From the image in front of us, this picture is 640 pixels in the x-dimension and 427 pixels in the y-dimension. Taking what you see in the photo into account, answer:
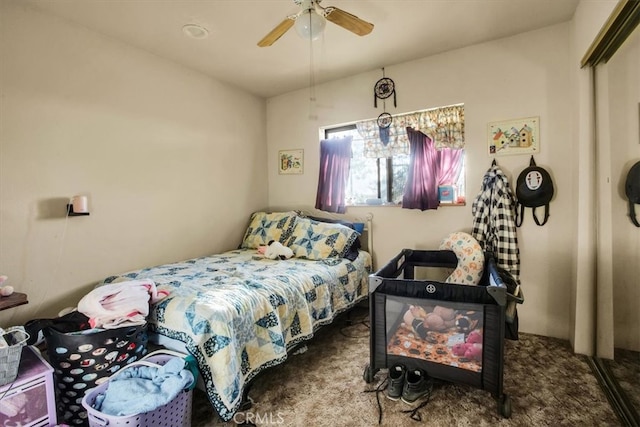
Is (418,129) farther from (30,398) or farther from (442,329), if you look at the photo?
(30,398)

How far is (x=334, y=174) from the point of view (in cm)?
338

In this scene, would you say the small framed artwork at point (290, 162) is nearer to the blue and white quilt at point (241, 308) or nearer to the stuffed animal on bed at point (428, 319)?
the blue and white quilt at point (241, 308)

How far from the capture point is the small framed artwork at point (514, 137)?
2455 millimetres

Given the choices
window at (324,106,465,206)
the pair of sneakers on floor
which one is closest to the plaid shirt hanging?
window at (324,106,465,206)

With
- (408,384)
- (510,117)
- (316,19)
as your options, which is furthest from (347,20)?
(408,384)

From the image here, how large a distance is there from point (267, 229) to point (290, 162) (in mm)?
937

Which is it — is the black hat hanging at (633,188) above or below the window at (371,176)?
below

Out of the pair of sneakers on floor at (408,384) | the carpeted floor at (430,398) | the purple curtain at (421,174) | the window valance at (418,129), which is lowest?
the carpeted floor at (430,398)

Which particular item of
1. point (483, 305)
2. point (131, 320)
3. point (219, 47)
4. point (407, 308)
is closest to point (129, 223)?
point (131, 320)

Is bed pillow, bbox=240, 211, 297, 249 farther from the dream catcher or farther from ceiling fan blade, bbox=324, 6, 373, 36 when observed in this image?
ceiling fan blade, bbox=324, 6, 373, 36

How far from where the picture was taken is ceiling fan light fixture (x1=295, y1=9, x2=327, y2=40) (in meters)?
1.72

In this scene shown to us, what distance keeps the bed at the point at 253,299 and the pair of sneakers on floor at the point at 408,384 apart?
0.62 meters

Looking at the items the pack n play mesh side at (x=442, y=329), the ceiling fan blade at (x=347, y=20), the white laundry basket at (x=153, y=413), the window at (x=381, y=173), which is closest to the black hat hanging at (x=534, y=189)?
the window at (x=381, y=173)

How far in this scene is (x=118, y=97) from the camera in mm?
2473
